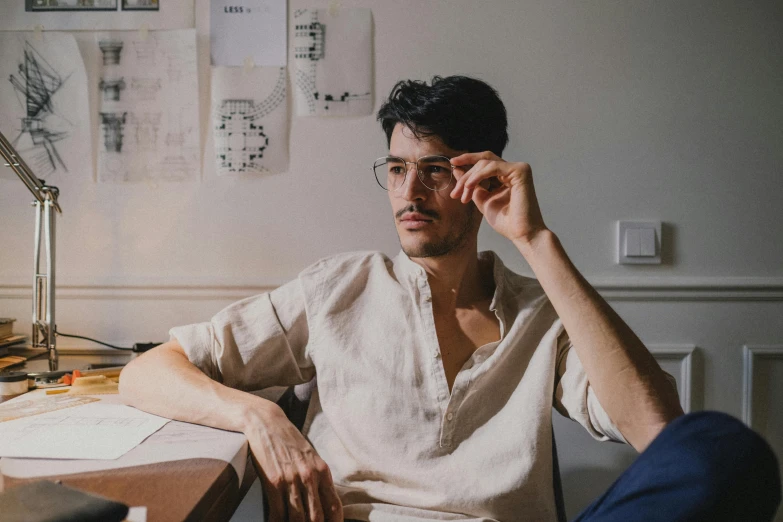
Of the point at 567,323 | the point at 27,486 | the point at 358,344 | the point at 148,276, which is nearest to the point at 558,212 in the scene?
the point at 567,323

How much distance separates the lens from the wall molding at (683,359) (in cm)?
146

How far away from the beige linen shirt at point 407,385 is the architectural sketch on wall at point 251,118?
1.70 feet

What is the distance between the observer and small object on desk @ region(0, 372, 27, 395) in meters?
1.07

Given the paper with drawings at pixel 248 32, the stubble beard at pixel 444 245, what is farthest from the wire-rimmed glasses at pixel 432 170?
the paper with drawings at pixel 248 32

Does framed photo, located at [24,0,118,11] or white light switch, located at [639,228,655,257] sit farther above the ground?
framed photo, located at [24,0,118,11]

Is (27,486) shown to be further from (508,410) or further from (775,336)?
(775,336)

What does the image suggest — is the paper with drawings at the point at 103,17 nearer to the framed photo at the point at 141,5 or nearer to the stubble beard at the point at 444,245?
the framed photo at the point at 141,5

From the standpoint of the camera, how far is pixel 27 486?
520 mm

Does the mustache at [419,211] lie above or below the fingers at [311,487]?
above

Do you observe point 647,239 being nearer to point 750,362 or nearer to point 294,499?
point 750,362

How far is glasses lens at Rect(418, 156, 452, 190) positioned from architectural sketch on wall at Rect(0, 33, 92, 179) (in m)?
1.05

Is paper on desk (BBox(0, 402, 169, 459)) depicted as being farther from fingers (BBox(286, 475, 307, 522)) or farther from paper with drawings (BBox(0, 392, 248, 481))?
fingers (BBox(286, 475, 307, 522))

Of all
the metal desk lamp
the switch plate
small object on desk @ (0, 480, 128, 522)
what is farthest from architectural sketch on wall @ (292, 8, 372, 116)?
small object on desk @ (0, 480, 128, 522)

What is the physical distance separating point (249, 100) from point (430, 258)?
761mm
